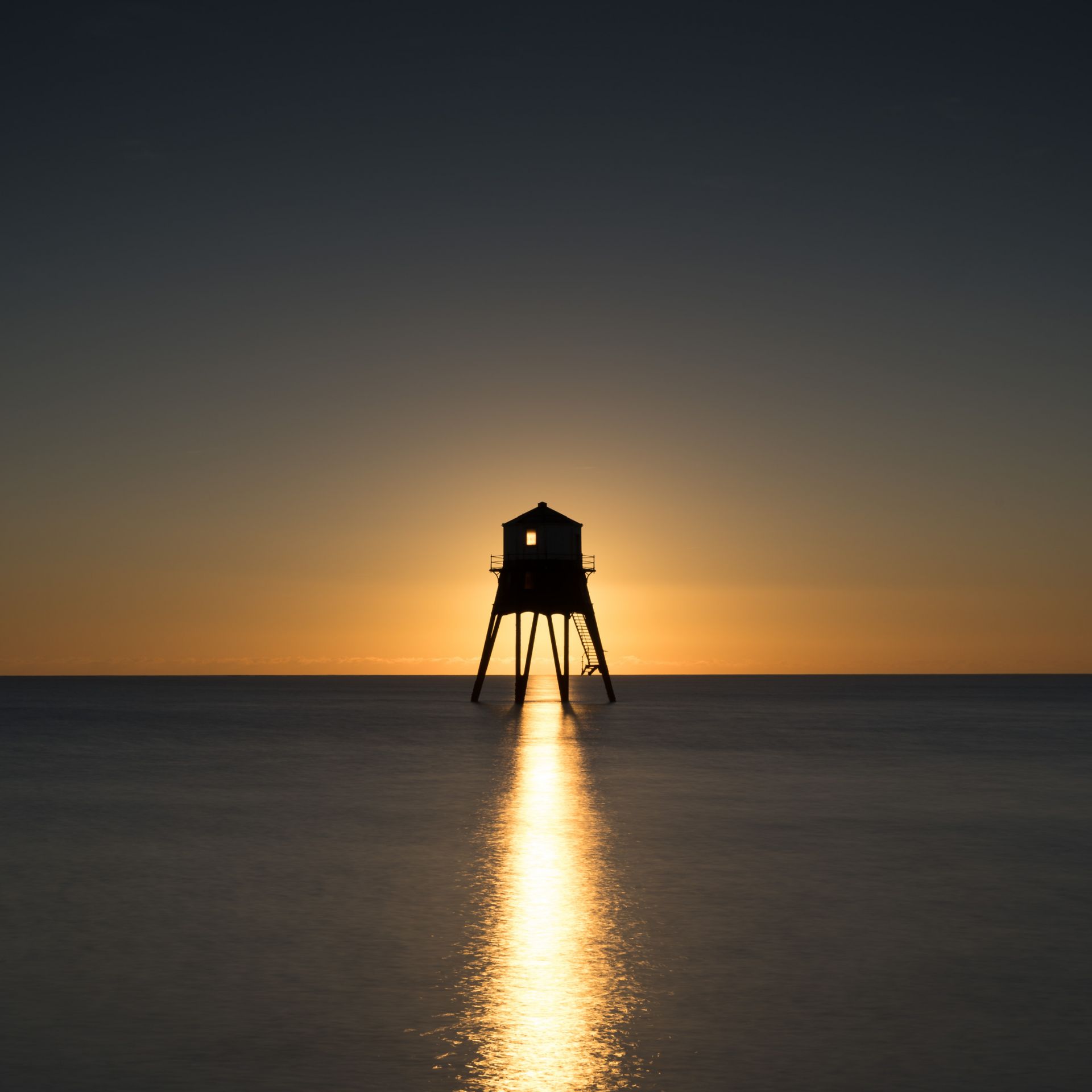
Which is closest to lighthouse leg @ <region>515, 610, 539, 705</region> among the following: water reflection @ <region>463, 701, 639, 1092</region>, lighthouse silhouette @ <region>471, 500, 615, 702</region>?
lighthouse silhouette @ <region>471, 500, 615, 702</region>

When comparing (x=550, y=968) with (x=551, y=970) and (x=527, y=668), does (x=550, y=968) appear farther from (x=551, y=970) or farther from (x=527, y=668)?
(x=527, y=668)

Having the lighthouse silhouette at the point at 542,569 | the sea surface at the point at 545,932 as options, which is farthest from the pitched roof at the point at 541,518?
the sea surface at the point at 545,932

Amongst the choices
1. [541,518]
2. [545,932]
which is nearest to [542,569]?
[541,518]

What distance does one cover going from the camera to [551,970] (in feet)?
40.9

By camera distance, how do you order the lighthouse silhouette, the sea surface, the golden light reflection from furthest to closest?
the lighthouse silhouette
the sea surface
the golden light reflection

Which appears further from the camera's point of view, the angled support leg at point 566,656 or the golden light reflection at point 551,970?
the angled support leg at point 566,656

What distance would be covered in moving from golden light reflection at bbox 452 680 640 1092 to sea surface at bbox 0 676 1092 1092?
0.05m

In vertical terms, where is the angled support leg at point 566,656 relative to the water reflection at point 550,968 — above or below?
above

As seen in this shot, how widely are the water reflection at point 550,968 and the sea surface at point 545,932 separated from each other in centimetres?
5

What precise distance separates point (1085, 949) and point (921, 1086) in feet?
19.3

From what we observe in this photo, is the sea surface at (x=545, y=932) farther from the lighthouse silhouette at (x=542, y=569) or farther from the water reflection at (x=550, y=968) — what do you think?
the lighthouse silhouette at (x=542, y=569)

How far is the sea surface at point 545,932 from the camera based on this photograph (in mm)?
9719

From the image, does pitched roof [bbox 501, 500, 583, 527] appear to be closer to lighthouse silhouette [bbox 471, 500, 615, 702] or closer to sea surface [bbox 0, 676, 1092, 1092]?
lighthouse silhouette [bbox 471, 500, 615, 702]

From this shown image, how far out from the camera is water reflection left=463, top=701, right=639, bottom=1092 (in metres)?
9.33
